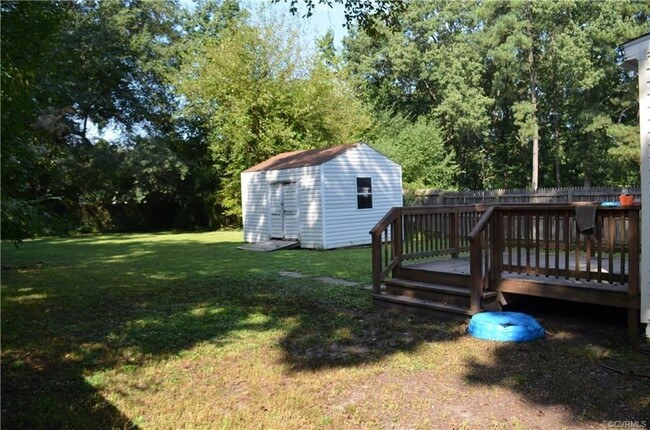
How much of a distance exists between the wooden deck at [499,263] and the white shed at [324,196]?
21.0 feet

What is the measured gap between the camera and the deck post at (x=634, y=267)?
449 centimetres

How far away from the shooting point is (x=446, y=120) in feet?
104

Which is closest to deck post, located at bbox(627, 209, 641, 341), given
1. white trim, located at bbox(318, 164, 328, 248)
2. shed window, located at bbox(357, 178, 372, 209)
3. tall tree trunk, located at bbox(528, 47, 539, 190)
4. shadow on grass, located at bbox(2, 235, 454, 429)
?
shadow on grass, located at bbox(2, 235, 454, 429)

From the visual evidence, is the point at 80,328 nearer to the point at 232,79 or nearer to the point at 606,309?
the point at 606,309

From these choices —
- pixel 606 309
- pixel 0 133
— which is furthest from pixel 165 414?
pixel 606 309

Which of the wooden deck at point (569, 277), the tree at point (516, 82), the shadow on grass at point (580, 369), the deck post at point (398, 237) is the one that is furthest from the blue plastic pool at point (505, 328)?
the tree at point (516, 82)

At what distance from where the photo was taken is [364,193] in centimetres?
1477

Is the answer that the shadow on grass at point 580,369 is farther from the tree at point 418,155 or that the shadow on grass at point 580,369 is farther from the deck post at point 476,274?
the tree at point 418,155

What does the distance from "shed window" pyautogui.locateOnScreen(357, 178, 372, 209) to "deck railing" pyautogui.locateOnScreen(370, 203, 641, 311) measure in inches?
268

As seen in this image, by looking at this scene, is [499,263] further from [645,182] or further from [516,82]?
[516,82]

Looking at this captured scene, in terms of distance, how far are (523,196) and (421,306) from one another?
9633 mm

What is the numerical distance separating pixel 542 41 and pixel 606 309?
90.7 feet

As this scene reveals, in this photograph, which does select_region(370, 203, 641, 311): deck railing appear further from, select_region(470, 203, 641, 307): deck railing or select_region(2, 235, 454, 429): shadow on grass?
select_region(2, 235, 454, 429): shadow on grass

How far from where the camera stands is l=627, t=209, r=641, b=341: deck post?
449 centimetres
